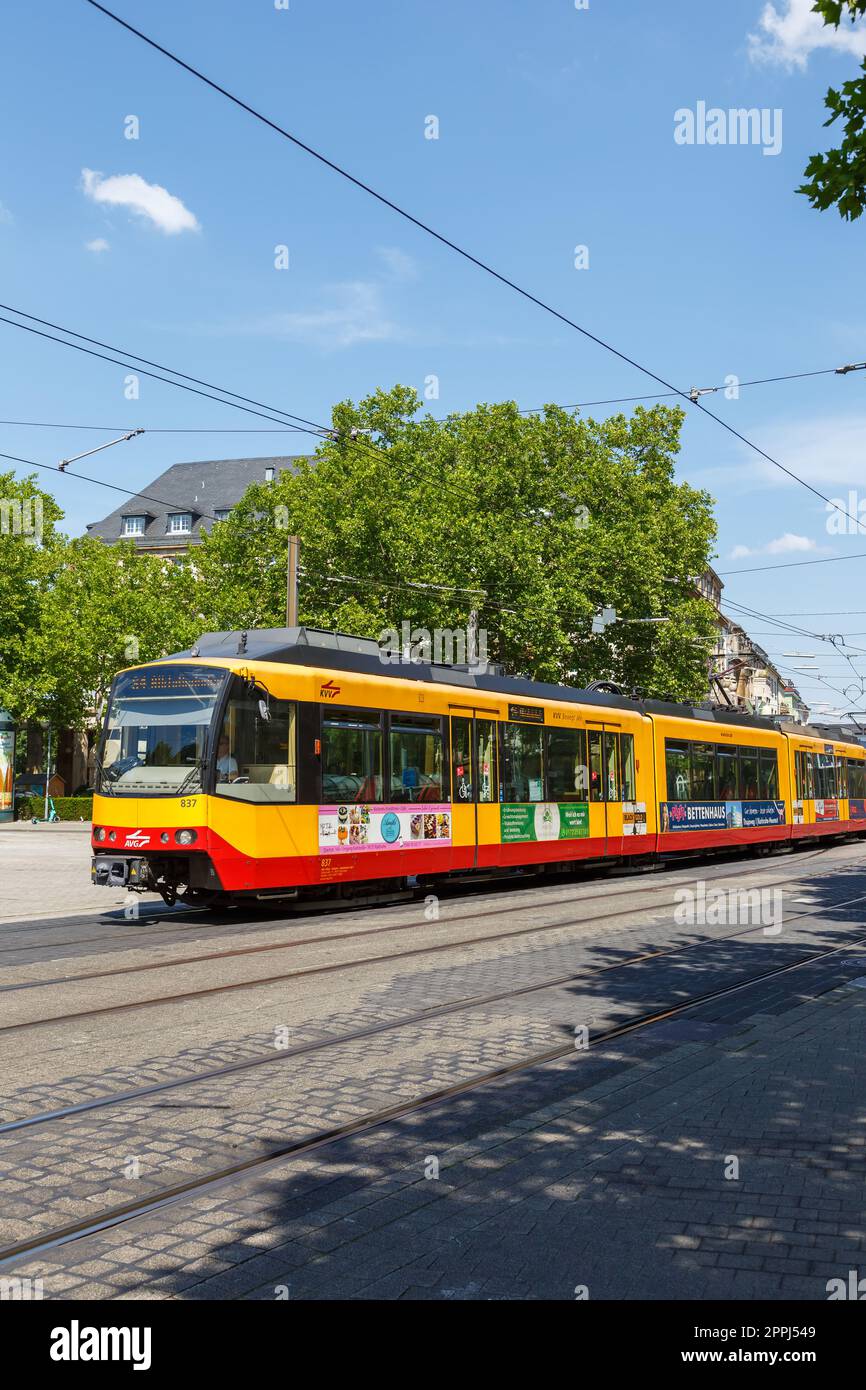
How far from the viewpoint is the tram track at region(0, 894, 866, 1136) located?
5722 millimetres

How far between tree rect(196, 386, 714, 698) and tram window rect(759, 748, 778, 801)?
1095 centimetres

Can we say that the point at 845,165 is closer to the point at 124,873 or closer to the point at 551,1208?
the point at 551,1208

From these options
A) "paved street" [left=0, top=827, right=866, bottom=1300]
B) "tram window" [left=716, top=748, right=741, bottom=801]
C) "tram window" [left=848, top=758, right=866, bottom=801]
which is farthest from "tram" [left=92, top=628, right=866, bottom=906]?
"tram window" [left=848, top=758, right=866, bottom=801]

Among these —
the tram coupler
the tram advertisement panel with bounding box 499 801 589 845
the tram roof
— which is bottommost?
the tram coupler

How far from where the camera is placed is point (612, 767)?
21.3m

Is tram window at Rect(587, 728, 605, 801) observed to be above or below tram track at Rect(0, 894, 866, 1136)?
above

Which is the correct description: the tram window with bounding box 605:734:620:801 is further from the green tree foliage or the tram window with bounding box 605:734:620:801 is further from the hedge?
the hedge

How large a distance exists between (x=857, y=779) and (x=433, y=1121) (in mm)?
33886

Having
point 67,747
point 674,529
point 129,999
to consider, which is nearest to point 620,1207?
point 129,999

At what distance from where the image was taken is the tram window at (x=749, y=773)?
1054 inches

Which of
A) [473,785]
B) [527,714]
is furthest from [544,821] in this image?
[473,785]

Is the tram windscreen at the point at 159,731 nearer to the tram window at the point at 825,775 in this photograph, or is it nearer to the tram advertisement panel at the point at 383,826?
the tram advertisement panel at the point at 383,826
